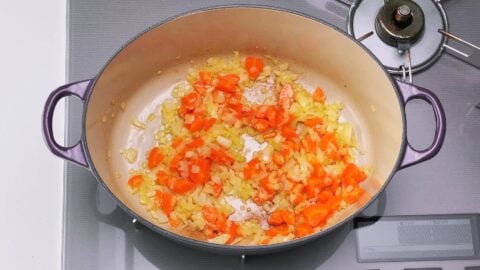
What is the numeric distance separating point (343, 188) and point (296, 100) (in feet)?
0.56

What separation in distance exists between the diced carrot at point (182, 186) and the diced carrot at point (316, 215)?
182 mm

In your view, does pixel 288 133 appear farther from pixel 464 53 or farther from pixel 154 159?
pixel 464 53

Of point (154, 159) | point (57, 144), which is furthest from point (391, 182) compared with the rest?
point (57, 144)

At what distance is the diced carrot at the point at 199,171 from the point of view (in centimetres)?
96

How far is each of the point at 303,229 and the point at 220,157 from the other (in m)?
0.17

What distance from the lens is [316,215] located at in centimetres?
93

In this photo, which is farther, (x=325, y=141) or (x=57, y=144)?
(x=325, y=141)

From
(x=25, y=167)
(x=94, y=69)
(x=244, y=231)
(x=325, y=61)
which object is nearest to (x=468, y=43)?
(x=325, y=61)

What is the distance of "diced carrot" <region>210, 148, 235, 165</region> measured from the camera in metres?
0.98

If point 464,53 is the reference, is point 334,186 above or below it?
below

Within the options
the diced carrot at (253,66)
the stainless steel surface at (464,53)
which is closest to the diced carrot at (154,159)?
the diced carrot at (253,66)

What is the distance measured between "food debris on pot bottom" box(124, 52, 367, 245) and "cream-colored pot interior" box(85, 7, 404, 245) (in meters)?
0.02

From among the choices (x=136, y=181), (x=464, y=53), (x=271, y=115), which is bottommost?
(x=136, y=181)

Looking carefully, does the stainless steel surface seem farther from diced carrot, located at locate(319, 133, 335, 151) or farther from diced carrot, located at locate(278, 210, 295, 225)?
diced carrot, located at locate(278, 210, 295, 225)
